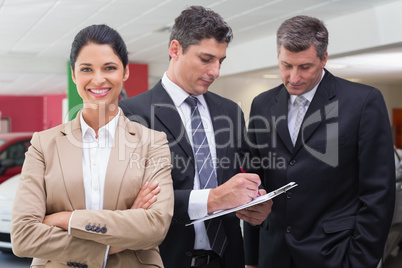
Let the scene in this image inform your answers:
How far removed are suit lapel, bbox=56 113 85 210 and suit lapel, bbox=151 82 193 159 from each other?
0.34 metres

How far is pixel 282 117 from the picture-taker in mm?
1688

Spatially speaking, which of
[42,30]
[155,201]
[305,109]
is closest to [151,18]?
[42,30]

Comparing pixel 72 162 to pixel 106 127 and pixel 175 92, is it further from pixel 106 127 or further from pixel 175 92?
pixel 175 92

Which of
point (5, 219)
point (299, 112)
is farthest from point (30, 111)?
point (299, 112)

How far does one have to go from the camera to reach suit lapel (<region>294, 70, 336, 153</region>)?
5.26 feet

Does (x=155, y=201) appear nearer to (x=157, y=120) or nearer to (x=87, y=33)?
(x=157, y=120)

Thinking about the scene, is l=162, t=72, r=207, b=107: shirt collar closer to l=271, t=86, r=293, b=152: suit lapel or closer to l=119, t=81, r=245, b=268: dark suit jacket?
l=119, t=81, r=245, b=268: dark suit jacket

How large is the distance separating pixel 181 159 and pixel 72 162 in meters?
0.41

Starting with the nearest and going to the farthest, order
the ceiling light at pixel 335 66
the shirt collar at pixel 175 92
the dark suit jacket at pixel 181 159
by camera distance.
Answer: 1. the dark suit jacket at pixel 181 159
2. the shirt collar at pixel 175 92
3. the ceiling light at pixel 335 66

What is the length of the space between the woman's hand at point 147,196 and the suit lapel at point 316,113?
0.62 m

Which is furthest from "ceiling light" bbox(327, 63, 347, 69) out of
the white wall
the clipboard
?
the clipboard

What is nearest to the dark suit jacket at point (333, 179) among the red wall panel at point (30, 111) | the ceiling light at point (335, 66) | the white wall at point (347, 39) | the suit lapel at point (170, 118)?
the suit lapel at point (170, 118)

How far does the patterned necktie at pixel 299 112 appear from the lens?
65.3 inches

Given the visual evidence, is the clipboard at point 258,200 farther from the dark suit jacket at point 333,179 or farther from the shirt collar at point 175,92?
the shirt collar at point 175,92
